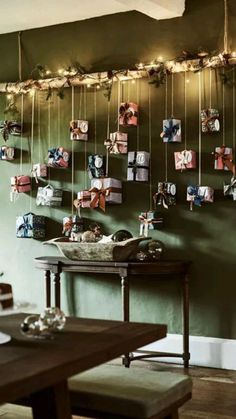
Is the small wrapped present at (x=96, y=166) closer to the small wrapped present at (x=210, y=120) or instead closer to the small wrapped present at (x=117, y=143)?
the small wrapped present at (x=117, y=143)

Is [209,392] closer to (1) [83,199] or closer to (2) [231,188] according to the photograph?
(2) [231,188]

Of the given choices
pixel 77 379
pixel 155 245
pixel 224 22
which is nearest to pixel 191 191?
pixel 155 245

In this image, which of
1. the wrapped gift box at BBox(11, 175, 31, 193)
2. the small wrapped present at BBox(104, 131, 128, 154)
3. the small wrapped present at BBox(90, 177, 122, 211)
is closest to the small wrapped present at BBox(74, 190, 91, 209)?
the small wrapped present at BBox(90, 177, 122, 211)

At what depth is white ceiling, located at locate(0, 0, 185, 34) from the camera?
442 cm

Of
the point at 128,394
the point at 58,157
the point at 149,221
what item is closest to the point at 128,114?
the point at 58,157

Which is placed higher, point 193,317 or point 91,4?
point 91,4

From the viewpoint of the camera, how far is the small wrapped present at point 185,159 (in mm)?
4453

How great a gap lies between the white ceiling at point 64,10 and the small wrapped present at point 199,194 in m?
1.28

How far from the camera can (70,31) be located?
5.10m

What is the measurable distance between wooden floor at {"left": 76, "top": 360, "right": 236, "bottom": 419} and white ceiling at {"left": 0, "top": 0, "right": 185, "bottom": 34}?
8.27 ft

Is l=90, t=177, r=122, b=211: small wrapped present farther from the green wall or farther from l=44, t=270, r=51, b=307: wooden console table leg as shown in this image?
l=44, t=270, r=51, b=307: wooden console table leg

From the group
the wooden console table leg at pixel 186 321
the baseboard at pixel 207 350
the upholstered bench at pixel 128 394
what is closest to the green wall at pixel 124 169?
the baseboard at pixel 207 350

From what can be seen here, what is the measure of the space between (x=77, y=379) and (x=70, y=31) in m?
3.36

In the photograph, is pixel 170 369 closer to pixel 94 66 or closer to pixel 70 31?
pixel 94 66
